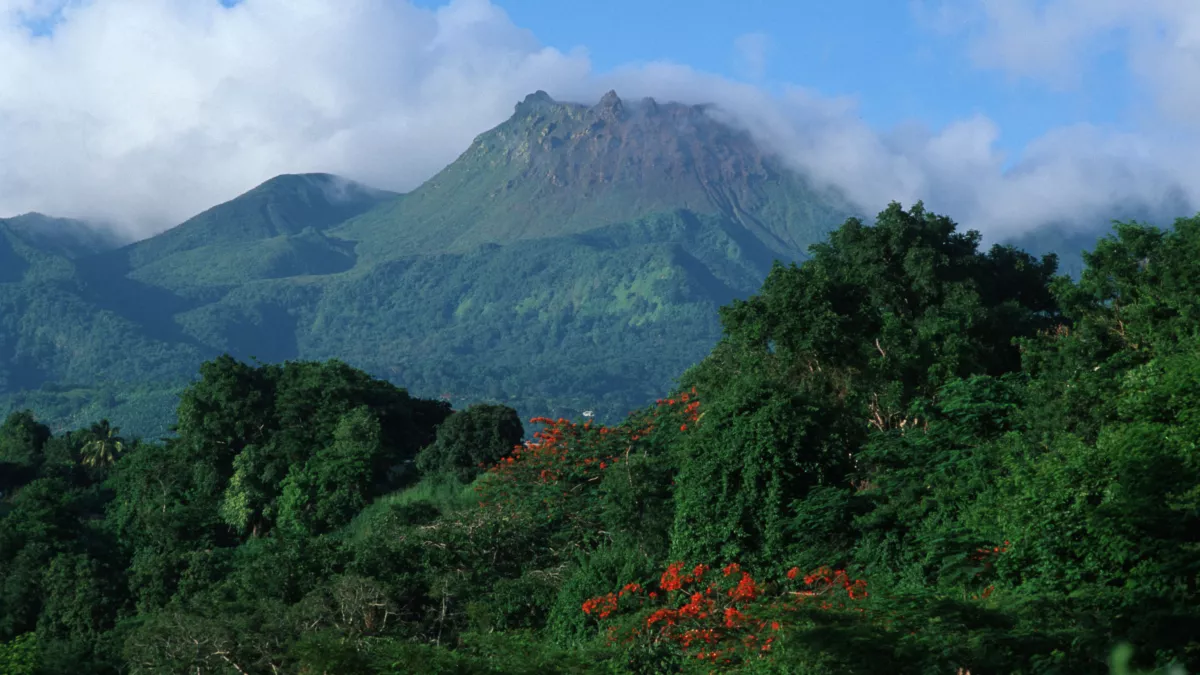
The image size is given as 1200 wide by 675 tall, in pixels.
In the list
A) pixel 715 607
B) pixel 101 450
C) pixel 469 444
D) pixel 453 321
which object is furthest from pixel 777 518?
pixel 453 321

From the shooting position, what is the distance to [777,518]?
690 inches

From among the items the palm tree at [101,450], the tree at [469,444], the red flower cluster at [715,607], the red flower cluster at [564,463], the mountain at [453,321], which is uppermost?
the mountain at [453,321]

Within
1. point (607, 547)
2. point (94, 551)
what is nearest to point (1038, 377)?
point (607, 547)

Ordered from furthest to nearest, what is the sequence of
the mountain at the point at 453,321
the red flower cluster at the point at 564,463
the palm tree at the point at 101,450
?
the mountain at the point at 453,321
the palm tree at the point at 101,450
the red flower cluster at the point at 564,463

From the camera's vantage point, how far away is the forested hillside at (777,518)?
468 inches

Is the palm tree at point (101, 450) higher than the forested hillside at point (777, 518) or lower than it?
higher

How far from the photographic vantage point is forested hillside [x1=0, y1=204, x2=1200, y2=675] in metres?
11.9

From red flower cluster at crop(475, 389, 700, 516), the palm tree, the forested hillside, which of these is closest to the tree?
the forested hillside

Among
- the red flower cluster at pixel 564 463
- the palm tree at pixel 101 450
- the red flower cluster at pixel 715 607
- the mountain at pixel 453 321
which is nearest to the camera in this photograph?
the red flower cluster at pixel 715 607

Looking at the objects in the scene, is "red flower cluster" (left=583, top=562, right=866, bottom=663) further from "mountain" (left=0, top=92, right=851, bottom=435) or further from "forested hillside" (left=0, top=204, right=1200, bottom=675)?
"mountain" (left=0, top=92, right=851, bottom=435)

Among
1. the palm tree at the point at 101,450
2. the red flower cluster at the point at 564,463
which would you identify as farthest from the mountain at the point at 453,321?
the red flower cluster at the point at 564,463

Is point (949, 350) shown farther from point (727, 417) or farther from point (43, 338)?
point (43, 338)

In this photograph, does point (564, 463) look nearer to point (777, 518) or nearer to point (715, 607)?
point (777, 518)

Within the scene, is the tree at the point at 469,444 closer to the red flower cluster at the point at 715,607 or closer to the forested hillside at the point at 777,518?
the forested hillside at the point at 777,518
